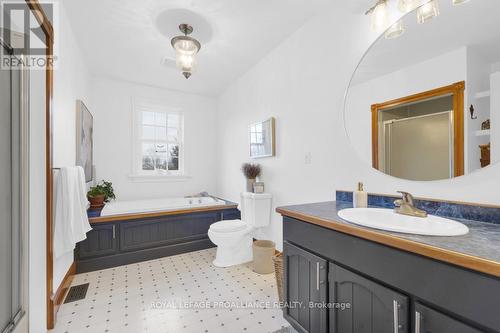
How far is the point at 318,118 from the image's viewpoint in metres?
2.06

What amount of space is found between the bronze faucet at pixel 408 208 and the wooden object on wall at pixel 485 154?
13.7 inches

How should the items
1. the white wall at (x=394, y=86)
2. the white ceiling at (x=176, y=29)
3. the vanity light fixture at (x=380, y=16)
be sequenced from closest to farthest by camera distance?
Result: the white wall at (x=394, y=86) → the vanity light fixture at (x=380, y=16) → the white ceiling at (x=176, y=29)

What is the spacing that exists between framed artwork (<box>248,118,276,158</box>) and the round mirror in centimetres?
112

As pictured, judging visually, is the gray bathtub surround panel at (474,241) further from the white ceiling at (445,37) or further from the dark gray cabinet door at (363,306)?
the white ceiling at (445,37)

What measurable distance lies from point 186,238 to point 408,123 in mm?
2711

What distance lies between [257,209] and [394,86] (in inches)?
68.9

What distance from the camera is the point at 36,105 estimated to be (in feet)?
4.86

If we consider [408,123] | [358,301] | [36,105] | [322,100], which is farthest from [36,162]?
[408,123]

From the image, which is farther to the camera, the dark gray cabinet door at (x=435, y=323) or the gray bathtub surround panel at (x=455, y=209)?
the gray bathtub surround panel at (x=455, y=209)

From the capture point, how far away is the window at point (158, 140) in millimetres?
3787

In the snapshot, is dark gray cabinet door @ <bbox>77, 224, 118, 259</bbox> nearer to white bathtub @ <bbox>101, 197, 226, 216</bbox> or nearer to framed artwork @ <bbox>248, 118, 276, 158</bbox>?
white bathtub @ <bbox>101, 197, 226, 216</bbox>

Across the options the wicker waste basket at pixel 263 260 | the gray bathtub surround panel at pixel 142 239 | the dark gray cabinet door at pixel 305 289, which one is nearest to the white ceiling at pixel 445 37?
the dark gray cabinet door at pixel 305 289

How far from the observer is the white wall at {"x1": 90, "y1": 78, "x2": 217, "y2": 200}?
3.48 meters

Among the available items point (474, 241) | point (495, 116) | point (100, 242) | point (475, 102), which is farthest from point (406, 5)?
point (100, 242)
